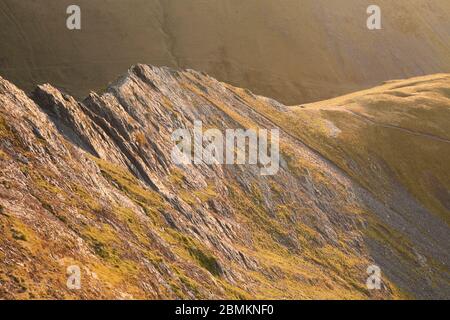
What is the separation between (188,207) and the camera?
64500 mm

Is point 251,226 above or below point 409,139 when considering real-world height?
below

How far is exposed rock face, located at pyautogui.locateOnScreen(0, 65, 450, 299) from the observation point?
4394cm

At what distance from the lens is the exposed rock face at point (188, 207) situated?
4394cm

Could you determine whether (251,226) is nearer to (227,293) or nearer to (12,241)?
(227,293)

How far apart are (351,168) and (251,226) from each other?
35.8m

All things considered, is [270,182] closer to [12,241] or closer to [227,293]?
[227,293]

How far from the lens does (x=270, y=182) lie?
85.4 metres
